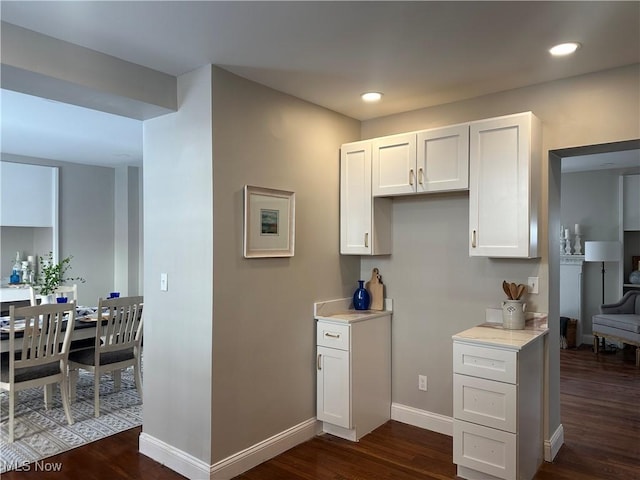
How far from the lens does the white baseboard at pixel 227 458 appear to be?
9.19 feet

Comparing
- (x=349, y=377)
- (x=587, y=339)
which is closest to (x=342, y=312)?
(x=349, y=377)

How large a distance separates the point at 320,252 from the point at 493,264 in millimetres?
1259

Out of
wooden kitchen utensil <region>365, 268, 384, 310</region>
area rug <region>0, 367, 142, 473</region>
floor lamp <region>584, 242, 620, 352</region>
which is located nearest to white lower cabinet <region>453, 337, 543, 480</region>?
wooden kitchen utensil <region>365, 268, 384, 310</region>

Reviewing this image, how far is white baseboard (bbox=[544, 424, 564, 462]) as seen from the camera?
10.1 ft

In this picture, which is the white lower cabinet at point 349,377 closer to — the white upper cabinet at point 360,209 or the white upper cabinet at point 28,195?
the white upper cabinet at point 360,209

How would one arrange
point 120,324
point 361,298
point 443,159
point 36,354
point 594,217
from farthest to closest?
point 594,217
point 120,324
point 361,298
point 36,354
point 443,159

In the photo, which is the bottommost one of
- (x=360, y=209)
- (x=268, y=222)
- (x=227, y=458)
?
(x=227, y=458)

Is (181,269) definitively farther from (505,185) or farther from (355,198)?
(505,185)

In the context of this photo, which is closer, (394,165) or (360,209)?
(394,165)

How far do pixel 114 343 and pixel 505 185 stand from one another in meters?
3.39

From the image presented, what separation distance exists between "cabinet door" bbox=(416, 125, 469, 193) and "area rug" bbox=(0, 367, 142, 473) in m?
2.92

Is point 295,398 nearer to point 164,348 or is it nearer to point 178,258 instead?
point 164,348

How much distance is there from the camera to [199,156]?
286 centimetres

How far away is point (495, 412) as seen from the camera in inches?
106
